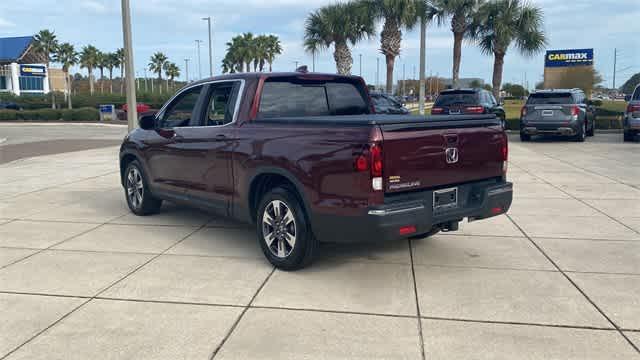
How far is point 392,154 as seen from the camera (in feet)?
15.0

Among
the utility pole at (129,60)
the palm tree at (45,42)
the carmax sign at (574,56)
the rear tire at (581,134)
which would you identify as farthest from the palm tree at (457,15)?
the palm tree at (45,42)

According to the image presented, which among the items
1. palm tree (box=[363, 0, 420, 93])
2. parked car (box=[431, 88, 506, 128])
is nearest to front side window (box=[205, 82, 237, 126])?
parked car (box=[431, 88, 506, 128])

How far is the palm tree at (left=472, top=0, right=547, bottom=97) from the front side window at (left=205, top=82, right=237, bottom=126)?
27.4 meters

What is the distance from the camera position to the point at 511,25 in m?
31.0

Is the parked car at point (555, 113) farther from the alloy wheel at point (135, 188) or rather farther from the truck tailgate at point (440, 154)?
the alloy wheel at point (135, 188)

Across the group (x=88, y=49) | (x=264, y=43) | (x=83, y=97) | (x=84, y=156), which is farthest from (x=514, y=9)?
(x=88, y=49)

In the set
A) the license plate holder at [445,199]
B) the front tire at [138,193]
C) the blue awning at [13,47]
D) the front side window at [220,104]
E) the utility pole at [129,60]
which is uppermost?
the blue awning at [13,47]

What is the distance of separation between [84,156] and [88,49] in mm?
81408

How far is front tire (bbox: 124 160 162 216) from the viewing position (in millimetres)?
7664

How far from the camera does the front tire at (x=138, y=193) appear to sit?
25.1ft

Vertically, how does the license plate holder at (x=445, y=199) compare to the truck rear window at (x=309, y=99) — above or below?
below

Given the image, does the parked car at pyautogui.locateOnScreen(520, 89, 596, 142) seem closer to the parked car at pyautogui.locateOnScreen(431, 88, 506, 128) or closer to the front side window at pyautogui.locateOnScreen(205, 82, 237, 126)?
the parked car at pyautogui.locateOnScreen(431, 88, 506, 128)

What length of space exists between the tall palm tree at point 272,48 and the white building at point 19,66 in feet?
116

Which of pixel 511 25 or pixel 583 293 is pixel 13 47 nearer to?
pixel 511 25
